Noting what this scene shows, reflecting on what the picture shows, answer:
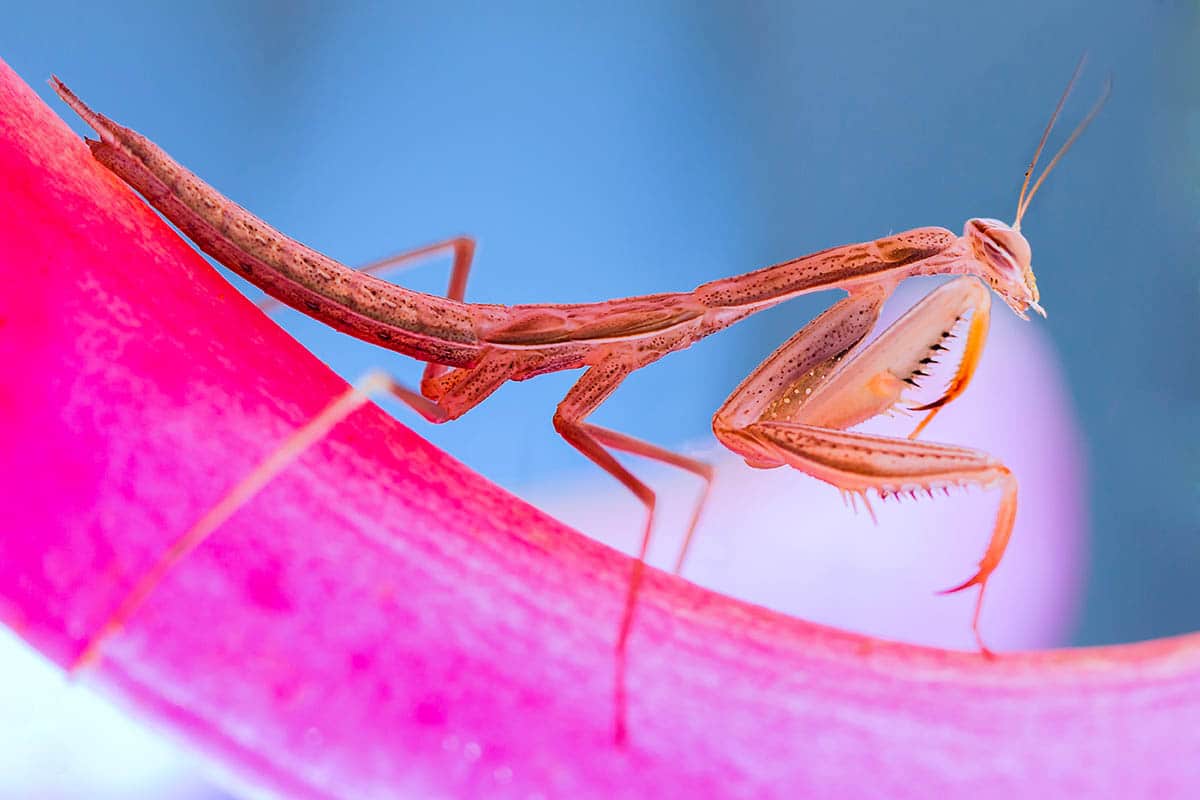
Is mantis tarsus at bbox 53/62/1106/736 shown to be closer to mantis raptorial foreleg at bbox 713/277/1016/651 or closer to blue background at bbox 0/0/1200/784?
mantis raptorial foreleg at bbox 713/277/1016/651

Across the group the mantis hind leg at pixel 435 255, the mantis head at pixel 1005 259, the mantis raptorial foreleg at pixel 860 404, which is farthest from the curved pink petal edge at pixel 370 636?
the mantis hind leg at pixel 435 255

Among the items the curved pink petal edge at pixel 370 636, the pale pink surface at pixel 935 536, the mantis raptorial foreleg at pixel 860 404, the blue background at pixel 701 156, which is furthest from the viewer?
the pale pink surface at pixel 935 536

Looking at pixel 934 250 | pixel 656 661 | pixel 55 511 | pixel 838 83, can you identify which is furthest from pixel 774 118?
pixel 55 511

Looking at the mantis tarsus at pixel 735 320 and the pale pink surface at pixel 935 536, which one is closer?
the mantis tarsus at pixel 735 320

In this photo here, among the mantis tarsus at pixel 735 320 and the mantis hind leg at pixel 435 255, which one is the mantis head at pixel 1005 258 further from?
the mantis hind leg at pixel 435 255

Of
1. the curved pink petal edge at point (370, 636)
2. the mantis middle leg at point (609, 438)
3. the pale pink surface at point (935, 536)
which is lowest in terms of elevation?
the curved pink petal edge at point (370, 636)

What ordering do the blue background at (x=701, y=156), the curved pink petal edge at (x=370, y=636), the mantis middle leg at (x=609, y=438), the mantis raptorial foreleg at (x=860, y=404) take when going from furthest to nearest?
the blue background at (x=701, y=156) → the mantis middle leg at (x=609, y=438) → the mantis raptorial foreleg at (x=860, y=404) → the curved pink petal edge at (x=370, y=636)

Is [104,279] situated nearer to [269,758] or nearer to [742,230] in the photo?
[269,758]
